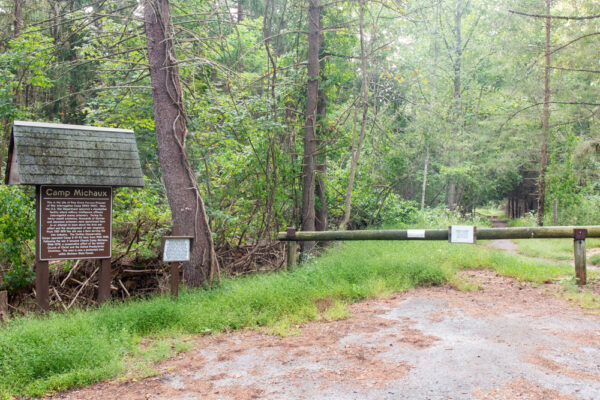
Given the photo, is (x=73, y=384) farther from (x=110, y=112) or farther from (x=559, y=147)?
(x=559, y=147)

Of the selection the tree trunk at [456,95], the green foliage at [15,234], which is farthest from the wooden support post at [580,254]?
the tree trunk at [456,95]

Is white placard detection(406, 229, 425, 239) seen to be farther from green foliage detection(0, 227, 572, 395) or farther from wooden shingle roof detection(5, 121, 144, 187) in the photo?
wooden shingle roof detection(5, 121, 144, 187)

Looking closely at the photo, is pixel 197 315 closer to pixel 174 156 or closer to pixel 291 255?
pixel 291 255

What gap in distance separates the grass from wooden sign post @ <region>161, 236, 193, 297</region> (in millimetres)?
341

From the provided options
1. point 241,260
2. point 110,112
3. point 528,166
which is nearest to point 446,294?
point 241,260

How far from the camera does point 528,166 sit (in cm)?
2691

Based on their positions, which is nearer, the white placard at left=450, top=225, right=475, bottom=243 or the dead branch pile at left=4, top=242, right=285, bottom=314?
the white placard at left=450, top=225, right=475, bottom=243

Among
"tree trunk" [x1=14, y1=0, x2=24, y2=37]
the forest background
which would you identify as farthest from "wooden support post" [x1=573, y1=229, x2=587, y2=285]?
"tree trunk" [x1=14, y1=0, x2=24, y2=37]

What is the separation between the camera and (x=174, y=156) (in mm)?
7992

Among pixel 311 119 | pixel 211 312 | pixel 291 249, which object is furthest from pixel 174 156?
pixel 311 119

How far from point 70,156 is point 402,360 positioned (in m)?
5.68

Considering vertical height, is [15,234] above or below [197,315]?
above

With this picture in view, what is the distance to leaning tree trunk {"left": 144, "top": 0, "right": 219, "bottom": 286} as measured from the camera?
7953 mm

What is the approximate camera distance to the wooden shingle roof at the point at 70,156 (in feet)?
21.7
